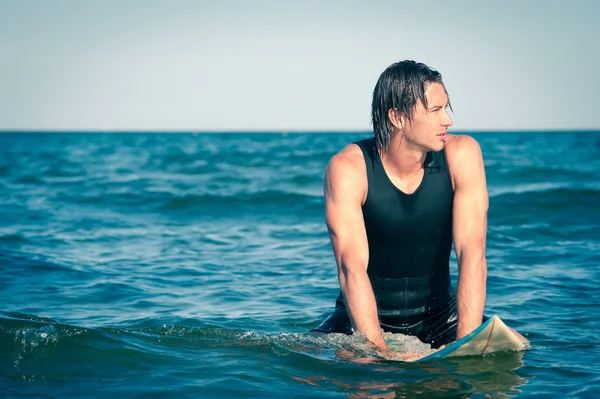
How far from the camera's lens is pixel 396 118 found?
5.03 m

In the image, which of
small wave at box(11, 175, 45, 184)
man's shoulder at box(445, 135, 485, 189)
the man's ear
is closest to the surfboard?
man's shoulder at box(445, 135, 485, 189)

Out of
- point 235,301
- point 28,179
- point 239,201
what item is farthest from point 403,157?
point 28,179

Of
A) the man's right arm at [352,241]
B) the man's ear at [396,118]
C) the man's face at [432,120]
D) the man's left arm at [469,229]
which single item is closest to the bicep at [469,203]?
the man's left arm at [469,229]

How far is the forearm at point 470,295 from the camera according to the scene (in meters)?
5.00

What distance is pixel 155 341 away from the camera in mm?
6051

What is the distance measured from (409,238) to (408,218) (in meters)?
0.15

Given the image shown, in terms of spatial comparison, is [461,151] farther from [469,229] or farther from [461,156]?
[469,229]

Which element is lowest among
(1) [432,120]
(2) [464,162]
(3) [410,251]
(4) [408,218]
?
(3) [410,251]

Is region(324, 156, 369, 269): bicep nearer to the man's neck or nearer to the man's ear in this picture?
the man's neck

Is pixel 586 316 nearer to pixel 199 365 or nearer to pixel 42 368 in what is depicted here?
pixel 199 365

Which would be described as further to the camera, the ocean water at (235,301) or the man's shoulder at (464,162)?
the man's shoulder at (464,162)

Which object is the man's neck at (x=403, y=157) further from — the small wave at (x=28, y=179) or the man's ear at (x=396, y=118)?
the small wave at (x=28, y=179)

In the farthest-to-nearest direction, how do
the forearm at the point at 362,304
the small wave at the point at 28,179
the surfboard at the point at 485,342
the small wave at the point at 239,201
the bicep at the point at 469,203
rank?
the small wave at the point at 28,179, the small wave at the point at 239,201, the bicep at the point at 469,203, the forearm at the point at 362,304, the surfboard at the point at 485,342

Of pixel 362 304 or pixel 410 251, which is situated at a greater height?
pixel 410 251
